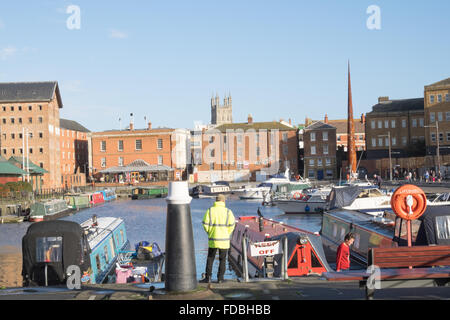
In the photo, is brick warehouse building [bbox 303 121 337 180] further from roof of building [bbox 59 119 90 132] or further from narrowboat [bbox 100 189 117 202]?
roof of building [bbox 59 119 90 132]

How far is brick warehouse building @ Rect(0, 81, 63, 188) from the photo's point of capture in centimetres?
8788

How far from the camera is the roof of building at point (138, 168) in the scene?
95231 millimetres

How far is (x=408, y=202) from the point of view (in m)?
12.5

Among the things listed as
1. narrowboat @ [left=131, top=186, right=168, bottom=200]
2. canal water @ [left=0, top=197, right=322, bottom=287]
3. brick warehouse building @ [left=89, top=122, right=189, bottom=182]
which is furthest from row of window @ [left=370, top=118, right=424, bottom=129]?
narrowboat @ [left=131, top=186, right=168, bottom=200]

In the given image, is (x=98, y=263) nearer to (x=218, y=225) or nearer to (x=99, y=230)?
(x=99, y=230)

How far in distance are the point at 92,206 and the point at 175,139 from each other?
30.9 meters

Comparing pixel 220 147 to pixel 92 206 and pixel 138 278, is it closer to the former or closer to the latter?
pixel 92 206

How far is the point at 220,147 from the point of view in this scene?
331 feet

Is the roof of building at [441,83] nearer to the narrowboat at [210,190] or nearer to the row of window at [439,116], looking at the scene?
the row of window at [439,116]

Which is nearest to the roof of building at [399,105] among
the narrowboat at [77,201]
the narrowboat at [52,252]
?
the narrowboat at [77,201]

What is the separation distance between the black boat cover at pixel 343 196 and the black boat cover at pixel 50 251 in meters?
23.6

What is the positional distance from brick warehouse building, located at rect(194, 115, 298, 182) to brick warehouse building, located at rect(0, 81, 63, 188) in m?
25.4
